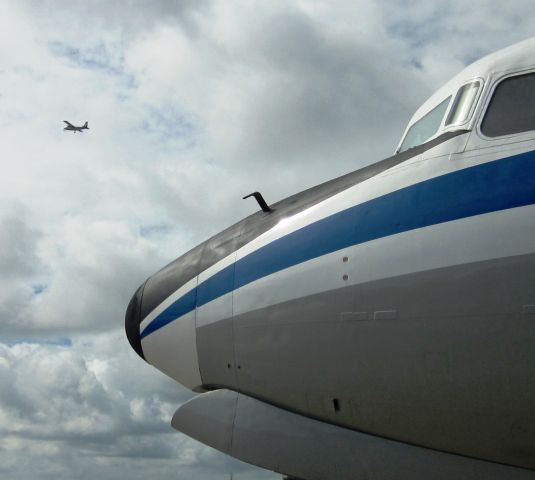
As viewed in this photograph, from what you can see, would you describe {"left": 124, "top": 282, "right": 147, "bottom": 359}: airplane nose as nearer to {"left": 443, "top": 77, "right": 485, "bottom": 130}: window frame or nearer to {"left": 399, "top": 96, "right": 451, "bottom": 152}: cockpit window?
{"left": 399, "top": 96, "right": 451, "bottom": 152}: cockpit window

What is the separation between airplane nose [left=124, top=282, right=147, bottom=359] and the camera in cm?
955

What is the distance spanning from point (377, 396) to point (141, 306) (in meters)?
3.51

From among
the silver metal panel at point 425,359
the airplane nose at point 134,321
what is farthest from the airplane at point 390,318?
the airplane nose at point 134,321

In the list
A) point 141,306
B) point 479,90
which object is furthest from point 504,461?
point 141,306

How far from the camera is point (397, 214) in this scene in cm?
784

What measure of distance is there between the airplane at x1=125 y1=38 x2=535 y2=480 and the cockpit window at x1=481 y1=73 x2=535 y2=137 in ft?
0.05

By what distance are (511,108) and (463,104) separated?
73 centimetres

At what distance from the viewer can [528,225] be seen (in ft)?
23.1

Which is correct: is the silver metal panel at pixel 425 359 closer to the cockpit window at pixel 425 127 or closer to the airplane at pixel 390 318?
the airplane at pixel 390 318

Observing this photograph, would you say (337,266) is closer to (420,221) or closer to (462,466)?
(420,221)

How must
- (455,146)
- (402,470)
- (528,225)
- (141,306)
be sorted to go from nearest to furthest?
(528,225), (402,470), (455,146), (141,306)

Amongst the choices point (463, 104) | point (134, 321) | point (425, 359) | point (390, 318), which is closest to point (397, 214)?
→ point (390, 318)

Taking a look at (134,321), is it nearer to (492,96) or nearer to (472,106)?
(472,106)

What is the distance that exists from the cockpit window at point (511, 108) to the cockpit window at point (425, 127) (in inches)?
37.6
